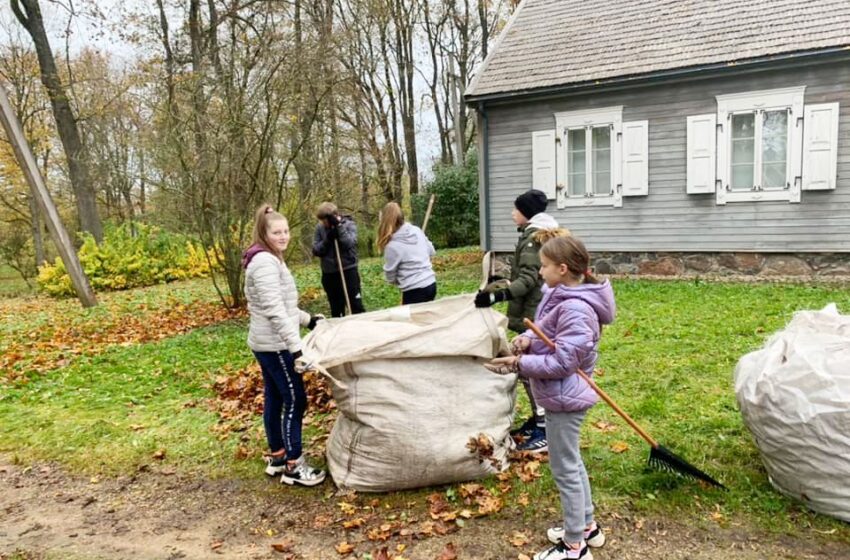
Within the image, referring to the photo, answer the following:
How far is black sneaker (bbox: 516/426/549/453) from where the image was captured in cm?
385

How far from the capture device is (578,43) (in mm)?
11711

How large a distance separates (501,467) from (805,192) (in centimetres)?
860

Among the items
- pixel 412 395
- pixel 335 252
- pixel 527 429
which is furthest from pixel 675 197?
pixel 412 395

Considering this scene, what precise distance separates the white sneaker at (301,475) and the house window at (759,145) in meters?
8.97

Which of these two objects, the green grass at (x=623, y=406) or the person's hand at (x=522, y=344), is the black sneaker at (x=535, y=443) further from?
the person's hand at (x=522, y=344)

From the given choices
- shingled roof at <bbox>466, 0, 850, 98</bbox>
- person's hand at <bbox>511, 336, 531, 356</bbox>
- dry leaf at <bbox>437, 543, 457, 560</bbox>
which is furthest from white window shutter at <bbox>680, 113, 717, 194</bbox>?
dry leaf at <bbox>437, 543, 457, 560</bbox>

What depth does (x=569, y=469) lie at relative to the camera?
9.06ft

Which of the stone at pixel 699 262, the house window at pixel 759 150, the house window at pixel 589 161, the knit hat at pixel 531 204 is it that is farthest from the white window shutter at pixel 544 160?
the knit hat at pixel 531 204

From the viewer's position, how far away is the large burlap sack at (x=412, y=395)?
3307 millimetres

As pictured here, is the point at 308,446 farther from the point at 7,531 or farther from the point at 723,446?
the point at 723,446

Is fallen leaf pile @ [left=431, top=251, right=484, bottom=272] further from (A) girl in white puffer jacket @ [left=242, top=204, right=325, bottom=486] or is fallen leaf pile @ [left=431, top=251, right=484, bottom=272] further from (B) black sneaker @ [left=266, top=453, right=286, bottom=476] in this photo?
(A) girl in white puffer jacket @ [left=242, top=204, right=325, bottom=486]

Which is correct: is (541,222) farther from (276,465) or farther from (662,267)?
(662,267)

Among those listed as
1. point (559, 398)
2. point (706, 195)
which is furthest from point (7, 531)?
point (706, 195)

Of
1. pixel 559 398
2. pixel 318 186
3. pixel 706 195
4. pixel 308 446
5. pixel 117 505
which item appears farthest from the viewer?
pixel 318 186
